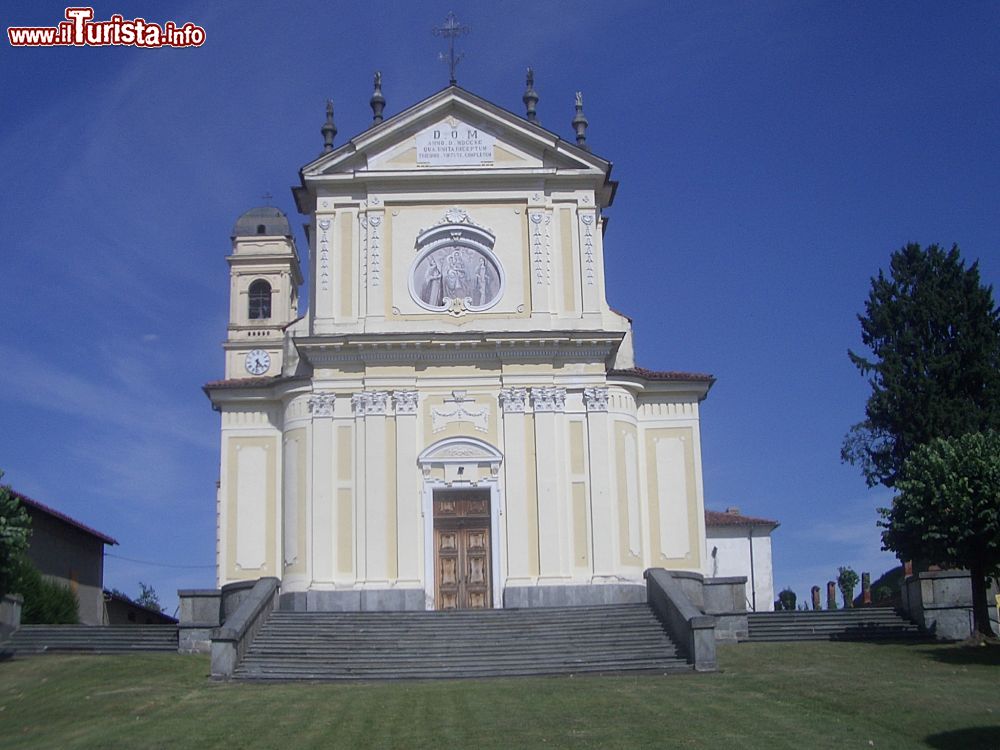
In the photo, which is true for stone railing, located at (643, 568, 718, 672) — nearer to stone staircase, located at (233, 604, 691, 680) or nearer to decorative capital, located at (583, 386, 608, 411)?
stone staircase, located at (233, 604, 691, 680)

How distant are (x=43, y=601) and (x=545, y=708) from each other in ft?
70.1

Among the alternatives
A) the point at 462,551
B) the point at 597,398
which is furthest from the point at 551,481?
the point at 462,551

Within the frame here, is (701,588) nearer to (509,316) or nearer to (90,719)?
(509,316)

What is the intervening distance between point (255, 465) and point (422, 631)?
966 cm

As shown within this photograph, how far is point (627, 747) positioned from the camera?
17.3m

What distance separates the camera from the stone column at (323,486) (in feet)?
111

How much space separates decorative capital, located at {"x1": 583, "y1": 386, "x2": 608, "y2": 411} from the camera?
35031 mm

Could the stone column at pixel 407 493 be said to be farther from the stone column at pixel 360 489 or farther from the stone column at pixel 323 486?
the stone column at pixel 323 486

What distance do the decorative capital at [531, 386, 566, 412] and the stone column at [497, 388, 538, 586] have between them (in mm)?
298

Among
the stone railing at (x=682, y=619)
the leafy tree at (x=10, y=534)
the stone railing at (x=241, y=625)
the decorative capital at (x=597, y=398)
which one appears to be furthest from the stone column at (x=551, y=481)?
the leafy tree at (x=10, y=534)

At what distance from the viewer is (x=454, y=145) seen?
37.2 m

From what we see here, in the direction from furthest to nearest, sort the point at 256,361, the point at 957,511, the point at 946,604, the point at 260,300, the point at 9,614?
the point at 260,300 < the point at 256,361 < the point at 9,614 < the point at 946,604 < the point at 957,511

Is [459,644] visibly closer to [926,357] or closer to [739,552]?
[926,357]

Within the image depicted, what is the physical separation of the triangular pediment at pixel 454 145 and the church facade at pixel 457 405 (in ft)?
0.21
